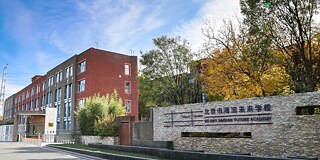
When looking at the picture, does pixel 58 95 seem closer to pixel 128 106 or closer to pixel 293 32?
pixel 128 106

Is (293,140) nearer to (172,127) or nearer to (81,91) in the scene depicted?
(172,127)

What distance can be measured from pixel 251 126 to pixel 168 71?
36.7 feet

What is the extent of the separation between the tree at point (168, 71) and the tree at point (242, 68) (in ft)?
6.83

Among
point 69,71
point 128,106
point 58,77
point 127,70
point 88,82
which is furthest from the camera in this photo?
point 58,77

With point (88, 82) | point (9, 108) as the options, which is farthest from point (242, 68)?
point (9, 108)

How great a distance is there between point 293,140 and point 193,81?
11.9 metres

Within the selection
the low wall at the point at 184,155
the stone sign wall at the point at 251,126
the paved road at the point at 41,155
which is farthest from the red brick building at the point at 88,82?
the low wall at the point at 184,155

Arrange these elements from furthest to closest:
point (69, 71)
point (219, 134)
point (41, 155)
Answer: point (69, 71), point (41, 155), point (219, 134)

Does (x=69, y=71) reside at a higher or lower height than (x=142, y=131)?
higher

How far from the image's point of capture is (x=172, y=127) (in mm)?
17469

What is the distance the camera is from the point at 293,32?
13.6m

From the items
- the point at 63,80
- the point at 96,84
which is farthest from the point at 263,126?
the point at 63,80

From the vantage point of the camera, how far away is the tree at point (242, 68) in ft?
51.1

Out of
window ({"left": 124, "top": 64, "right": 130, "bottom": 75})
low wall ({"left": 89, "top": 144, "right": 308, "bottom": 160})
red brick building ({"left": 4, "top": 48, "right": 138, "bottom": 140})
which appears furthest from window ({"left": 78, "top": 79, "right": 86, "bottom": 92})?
A: low wall ({"left": 89, "top": 144, "right": 308, "bottom": 160})
